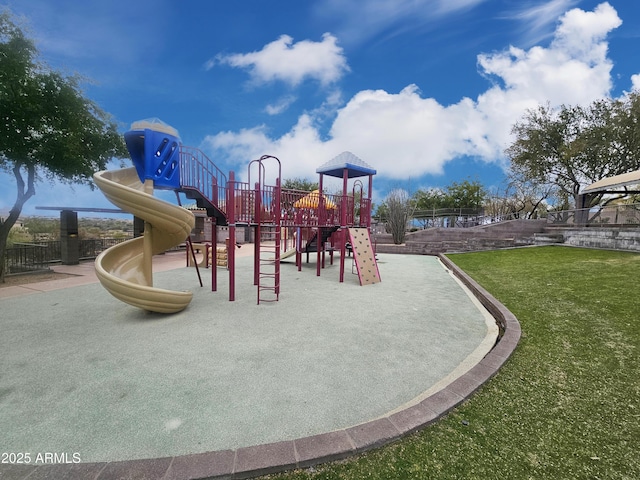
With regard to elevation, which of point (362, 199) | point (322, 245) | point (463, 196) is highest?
point (463, 196)

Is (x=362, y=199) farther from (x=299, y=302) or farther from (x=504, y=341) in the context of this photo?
(x=504, y=341)

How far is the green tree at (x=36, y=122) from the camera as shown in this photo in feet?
24.2

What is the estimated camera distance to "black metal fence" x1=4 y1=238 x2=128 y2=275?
10.1m

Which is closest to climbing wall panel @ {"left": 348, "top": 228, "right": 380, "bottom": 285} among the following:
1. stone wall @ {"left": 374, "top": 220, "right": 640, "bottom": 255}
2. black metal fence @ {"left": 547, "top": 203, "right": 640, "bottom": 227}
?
stone wall @ {"left": 374, "top": 220, "right": 640, "bottom": 255}

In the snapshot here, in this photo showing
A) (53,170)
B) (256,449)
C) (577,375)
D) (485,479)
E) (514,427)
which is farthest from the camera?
(53,170)

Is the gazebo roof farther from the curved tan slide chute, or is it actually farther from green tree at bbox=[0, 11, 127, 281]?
green tree at bbox=[0, 11, 127, 281]

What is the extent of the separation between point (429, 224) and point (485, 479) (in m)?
31.7

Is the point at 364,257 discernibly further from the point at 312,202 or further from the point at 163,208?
the point at 163,208

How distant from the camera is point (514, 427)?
7.69 feet

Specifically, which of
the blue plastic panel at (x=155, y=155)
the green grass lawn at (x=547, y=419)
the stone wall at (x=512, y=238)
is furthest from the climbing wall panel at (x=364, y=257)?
the blue plastic panel at (x=155, y=155)

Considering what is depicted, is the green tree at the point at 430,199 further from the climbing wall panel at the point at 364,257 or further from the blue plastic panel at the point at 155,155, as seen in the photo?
the blue plastic panel at the point at 155,155

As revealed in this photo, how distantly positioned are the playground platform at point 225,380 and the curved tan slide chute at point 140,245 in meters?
0.42

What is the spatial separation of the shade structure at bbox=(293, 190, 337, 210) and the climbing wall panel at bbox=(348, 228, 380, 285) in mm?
1216

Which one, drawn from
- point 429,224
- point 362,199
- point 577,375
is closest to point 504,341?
point 577,375
